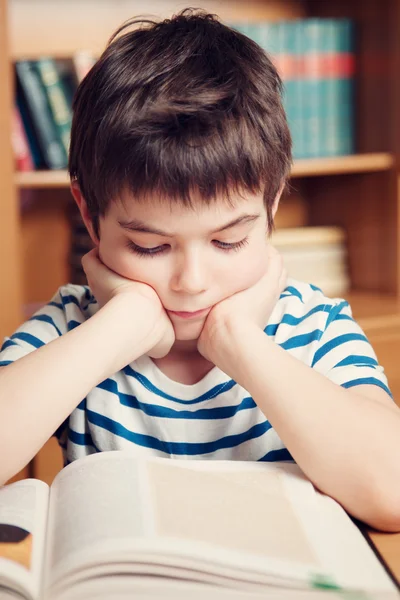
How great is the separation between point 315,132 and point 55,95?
64 centimetres

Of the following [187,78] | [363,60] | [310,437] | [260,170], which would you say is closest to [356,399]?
[310,437]

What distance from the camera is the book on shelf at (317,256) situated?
2.05 m

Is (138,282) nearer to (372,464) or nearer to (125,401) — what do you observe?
(125,401)

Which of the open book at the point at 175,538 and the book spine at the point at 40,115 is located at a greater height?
the book spine at the point at 40,115

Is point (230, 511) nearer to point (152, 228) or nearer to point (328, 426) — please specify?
point (328, 426)

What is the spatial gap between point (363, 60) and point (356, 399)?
1.45 metres

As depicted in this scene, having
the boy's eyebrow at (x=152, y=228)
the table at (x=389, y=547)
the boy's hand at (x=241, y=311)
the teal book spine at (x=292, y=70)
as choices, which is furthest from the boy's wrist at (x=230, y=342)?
the teal book spine at (x=292, y=70)

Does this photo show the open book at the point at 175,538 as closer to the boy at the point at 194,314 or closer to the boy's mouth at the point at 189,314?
the boy at the point at 194,314

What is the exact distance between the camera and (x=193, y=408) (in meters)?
0.96

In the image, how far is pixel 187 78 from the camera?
33.3 inches

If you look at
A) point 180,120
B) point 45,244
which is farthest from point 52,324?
point 45,244

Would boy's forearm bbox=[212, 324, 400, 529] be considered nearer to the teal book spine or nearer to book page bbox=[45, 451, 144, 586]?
book page bbox=[45, 451, 144, 586]

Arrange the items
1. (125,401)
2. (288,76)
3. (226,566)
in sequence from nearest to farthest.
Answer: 1. (226,566)
2. (125,401)
3. (288,76)

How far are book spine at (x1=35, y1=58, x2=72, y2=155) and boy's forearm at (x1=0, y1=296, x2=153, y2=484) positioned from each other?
1046mm
